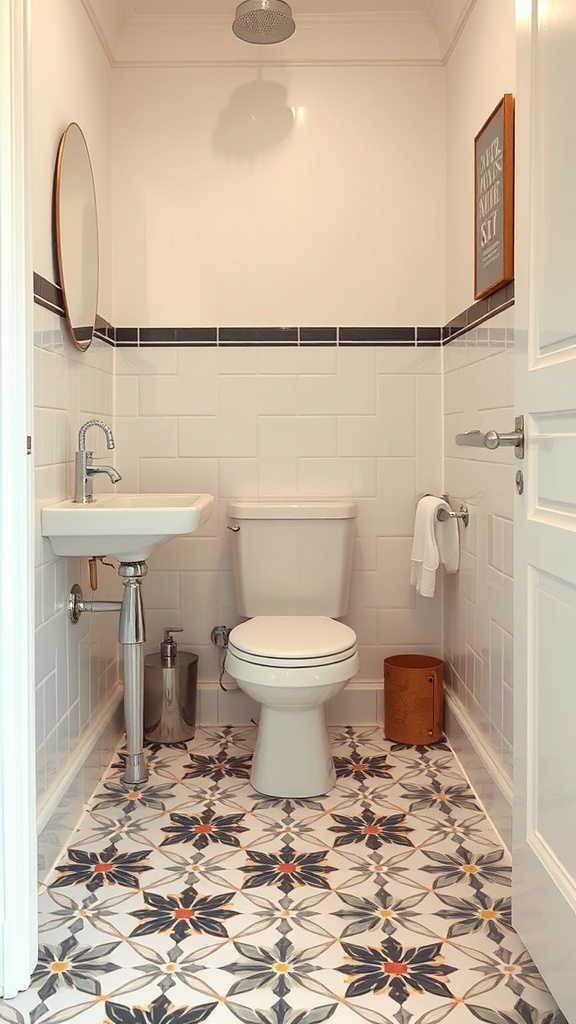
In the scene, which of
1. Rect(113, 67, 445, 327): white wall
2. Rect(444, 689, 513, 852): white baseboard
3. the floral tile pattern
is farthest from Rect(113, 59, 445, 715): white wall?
the floral tile pattern

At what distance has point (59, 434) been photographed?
7.70ft

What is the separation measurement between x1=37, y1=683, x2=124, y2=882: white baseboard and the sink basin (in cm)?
57

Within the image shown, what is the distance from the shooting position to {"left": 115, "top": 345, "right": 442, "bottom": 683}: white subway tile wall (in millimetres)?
3141

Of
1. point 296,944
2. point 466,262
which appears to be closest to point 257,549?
point 466,262

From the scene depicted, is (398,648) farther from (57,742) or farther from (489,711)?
(57,742)

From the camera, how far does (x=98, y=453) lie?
9.44 feet

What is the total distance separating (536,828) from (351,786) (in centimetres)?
111

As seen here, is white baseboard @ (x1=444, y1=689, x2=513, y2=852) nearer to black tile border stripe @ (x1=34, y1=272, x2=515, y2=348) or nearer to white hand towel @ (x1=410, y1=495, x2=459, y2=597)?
white hand towel @ (x1=410, y1=495, x2=459, y2=597)

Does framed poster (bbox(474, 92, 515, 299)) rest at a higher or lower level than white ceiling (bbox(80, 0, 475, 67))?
lower

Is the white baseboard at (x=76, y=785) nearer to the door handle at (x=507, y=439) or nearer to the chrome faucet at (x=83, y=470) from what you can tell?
the chrome faucet at (x=83, y=470)

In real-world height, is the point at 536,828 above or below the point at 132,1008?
above

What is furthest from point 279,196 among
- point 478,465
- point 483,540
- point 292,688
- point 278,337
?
point 292,688

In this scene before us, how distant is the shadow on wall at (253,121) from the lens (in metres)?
3.07

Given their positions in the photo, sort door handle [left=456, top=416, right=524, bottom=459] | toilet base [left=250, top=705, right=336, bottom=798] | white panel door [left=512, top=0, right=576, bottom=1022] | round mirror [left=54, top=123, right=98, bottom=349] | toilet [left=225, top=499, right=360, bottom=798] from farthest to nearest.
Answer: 1. toilet base [left=250, top=705, right=336, bottom=798]
2. toilet [left=225, top=499, right=360, bottom=798]
3. round mirror [left=54, top=123, right=98, bottom=349]
4. door handle [left=456, top=416, right=524, bottom=459]
5. white panel door [left=512, top=0, right=576, bottom=1022]
